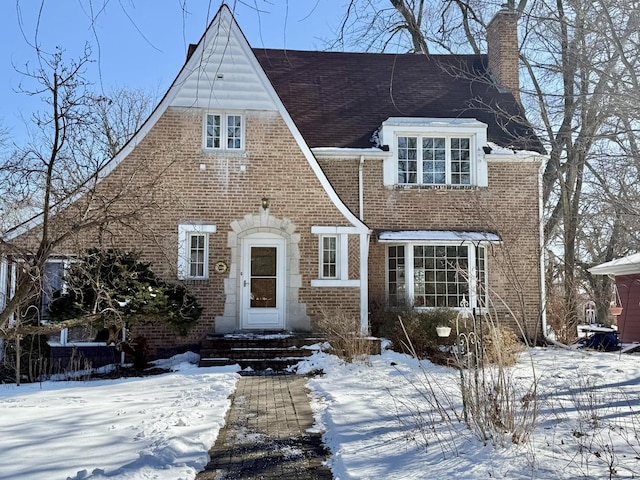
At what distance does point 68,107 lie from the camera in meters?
6.39

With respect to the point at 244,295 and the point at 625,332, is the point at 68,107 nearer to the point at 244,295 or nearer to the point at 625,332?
the point at 244,295

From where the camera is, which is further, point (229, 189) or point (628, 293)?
point (628, 293)

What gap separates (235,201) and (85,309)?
4344 mm

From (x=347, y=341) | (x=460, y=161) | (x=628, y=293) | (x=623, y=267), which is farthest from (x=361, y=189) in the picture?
(x=628, y=293)

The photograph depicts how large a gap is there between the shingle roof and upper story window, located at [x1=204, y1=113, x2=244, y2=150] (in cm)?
247

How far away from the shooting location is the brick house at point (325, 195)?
13.4 m

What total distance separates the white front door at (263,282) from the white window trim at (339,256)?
2.82ft

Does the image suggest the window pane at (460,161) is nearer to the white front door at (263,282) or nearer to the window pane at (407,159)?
the window pane at (407,159)

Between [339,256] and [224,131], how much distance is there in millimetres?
4023

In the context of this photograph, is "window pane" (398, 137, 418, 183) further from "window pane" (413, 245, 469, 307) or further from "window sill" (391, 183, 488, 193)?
"window pane" (413, 245, 469, 307)

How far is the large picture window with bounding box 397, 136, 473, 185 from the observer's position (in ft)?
51.3

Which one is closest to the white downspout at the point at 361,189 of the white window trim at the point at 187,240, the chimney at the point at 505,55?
the white window trim at the point at 187,240

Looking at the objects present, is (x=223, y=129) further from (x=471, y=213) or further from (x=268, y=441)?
(x=268, y=441)

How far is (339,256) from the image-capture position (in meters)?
13.7
